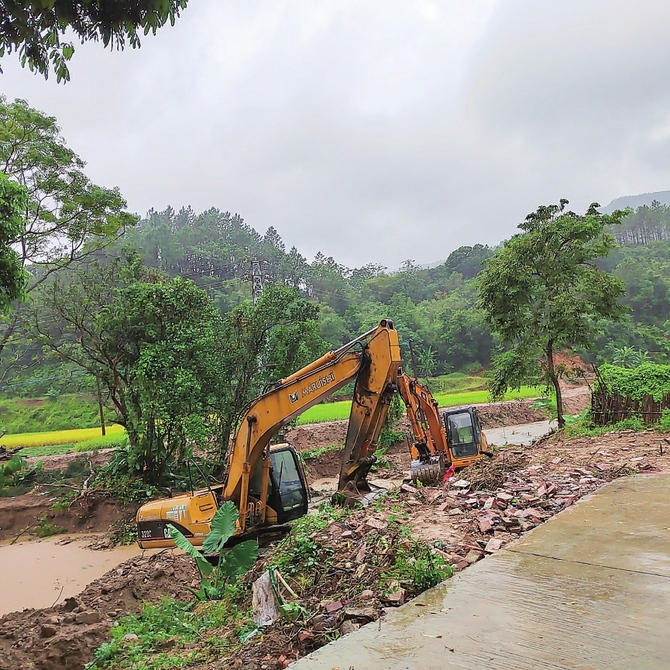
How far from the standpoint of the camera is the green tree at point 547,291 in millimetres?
13672

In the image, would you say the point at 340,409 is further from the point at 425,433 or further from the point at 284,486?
the point at 284,486

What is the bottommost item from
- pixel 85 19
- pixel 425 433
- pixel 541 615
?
pixel 425 433

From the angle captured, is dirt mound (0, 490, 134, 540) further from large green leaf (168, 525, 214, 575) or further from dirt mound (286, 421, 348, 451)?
large green leaf (168, 525, 214, 575)

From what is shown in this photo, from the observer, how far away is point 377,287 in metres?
78.2

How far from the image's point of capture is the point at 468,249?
89.8 meters

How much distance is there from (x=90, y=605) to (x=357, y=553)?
3.86 m

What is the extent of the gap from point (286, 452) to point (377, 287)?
69.8m

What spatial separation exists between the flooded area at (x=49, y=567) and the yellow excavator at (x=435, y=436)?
6.74m

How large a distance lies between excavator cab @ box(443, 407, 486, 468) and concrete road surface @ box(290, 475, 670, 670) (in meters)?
7.23

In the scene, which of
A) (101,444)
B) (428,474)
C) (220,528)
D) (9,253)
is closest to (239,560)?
(220,528)

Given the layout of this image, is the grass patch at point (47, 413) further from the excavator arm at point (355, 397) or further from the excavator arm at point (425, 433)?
the excavator arm at point (355, 397)

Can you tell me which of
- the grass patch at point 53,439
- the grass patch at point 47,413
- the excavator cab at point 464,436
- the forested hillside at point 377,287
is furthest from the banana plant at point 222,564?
the forested hillside at point 377,287

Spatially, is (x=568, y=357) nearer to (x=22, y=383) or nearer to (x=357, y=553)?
(x=357, y=553)

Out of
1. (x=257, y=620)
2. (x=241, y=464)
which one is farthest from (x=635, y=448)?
(x=257, y=620)
